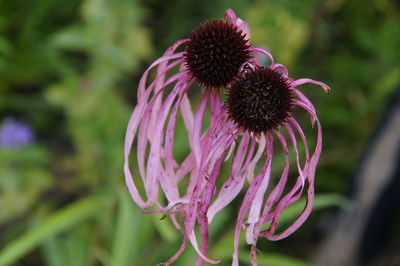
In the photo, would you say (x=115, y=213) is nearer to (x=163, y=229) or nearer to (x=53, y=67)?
(x=163, y=229)

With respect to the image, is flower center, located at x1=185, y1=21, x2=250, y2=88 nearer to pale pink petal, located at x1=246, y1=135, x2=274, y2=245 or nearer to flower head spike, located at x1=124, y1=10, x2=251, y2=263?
flower head spike, located at x1=124, y1=10, x2=251, y2=263

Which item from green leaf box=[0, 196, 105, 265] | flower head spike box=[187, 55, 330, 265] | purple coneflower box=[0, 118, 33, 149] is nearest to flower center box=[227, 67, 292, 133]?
flower head spike box=[187, 55, 330, 265]

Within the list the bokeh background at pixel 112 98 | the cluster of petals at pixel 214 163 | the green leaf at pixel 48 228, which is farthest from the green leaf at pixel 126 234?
the cluster of petals at pixel 214 163

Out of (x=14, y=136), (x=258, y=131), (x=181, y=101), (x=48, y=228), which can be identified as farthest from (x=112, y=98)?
(x=258, y=131)

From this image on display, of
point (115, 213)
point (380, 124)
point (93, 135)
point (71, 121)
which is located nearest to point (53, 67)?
point (71, 121)

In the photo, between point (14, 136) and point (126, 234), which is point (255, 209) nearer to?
point (126, 234)

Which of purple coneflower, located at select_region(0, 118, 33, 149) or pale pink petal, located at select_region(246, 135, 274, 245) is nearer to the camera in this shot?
pale pink petal, located at select_region(246, 135, 274, 245)
